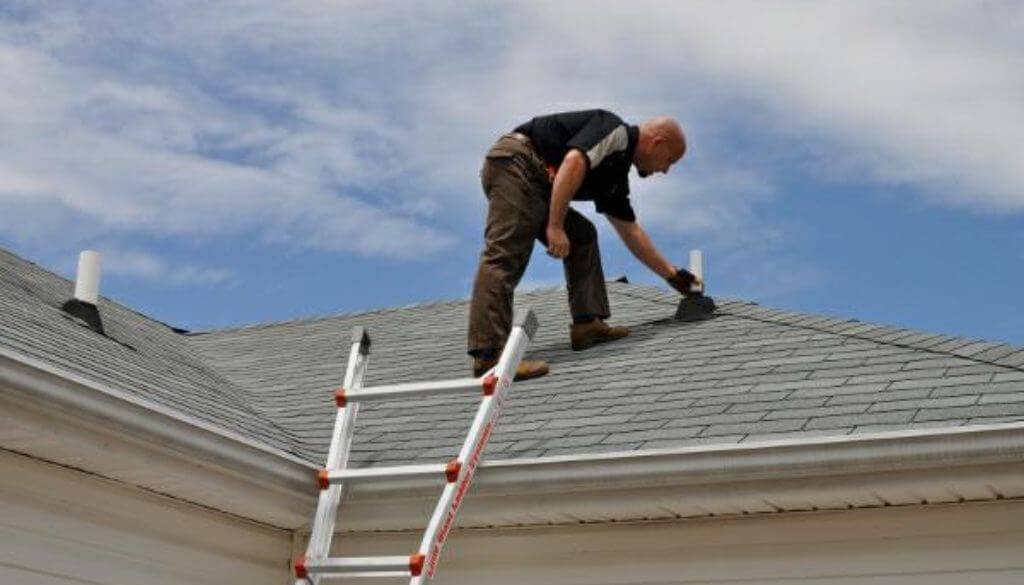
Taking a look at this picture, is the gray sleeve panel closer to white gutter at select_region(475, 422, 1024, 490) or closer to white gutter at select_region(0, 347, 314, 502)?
white gutter at select_region(475, 422, 1024, 490)

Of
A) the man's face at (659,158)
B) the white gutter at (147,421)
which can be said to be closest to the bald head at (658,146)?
the man's face at (659,158)

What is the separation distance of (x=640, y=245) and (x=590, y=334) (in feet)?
1.79

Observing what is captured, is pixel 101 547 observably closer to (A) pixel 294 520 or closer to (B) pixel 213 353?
(A) pixel 294 520

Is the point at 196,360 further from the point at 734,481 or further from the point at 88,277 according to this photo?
the point at 734,481

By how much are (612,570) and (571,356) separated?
2068mm

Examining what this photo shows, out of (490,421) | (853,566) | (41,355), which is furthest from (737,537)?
(41,355)

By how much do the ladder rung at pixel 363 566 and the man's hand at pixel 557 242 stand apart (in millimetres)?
2138

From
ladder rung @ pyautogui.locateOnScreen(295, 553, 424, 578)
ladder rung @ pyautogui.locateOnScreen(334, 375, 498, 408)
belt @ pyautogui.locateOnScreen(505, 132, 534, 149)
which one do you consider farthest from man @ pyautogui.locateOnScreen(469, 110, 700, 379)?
ladder rung @ pyautogui.locateOnScreen(295, 553, 424, 578)

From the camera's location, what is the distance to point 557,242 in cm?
738

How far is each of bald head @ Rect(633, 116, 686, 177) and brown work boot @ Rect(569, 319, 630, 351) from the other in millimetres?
821

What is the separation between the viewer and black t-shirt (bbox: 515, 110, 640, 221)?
24.6 ft

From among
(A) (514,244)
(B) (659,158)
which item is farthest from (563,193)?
(B) (659,158)

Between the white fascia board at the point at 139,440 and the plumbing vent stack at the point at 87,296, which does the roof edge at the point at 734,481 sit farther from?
the plumbing vent stack at the point at 87,296

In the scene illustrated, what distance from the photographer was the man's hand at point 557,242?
291 inches
